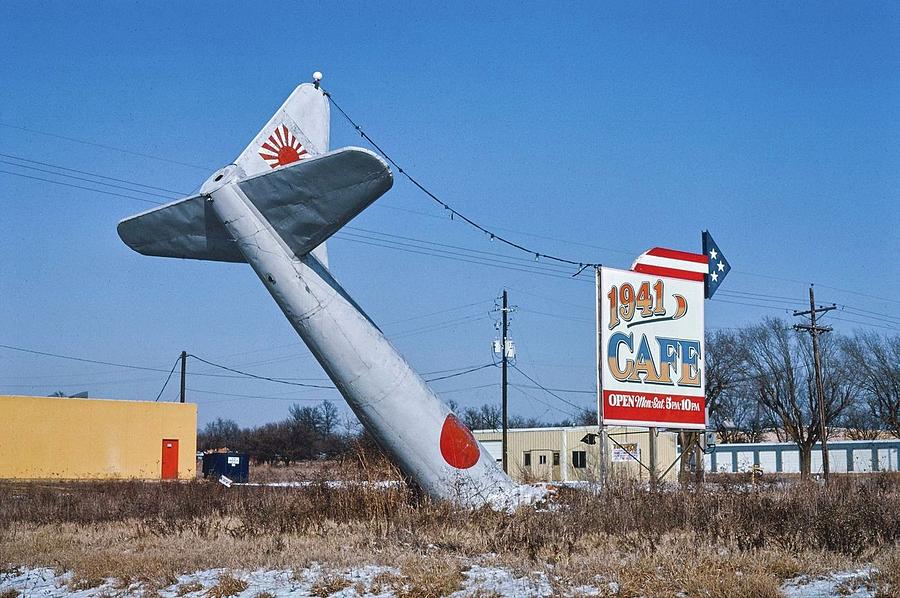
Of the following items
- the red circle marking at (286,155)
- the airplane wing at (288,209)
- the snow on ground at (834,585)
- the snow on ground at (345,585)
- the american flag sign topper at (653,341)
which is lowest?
the snow on ground at (345,585)

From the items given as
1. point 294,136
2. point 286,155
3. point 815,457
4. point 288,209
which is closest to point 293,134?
point 294,136

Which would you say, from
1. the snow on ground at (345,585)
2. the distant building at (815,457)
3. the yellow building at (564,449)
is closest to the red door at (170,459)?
the yellow building at (564,449)

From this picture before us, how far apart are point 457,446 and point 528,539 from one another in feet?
14.9

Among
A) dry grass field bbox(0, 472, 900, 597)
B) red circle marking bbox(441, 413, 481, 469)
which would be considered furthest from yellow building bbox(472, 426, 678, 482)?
dry grass field bbox(0, 472, 900, 597)

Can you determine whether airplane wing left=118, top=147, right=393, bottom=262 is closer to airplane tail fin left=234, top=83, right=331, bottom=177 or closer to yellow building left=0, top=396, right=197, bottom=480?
airplane tail fin left=234, top=83, right=331, bottom=177

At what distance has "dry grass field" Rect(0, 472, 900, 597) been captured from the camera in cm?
1005

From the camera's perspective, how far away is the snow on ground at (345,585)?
30.8 feet

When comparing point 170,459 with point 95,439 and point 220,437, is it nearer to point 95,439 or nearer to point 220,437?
point 95,439

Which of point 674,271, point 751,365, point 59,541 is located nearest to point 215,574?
point 59,541

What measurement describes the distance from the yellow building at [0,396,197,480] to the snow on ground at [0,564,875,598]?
36.4 meters

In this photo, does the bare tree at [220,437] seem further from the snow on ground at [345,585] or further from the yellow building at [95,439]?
the snow on ground at [345,585]

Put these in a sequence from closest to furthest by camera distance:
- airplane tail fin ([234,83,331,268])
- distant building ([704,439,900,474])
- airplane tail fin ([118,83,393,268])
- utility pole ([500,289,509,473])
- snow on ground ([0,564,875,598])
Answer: snow on ground ([0,564,875,598])
airplane tail fin ([118,83,393,268])
airplane tail fin ([234,83,331,268])
utility pole ([500,289,509,473])
distant building ([704,439,900,474])

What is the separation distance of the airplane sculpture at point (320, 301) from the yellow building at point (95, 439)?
3278 centimetres

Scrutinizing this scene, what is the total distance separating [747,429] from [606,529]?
75979mm
